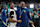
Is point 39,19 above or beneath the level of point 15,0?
beneath

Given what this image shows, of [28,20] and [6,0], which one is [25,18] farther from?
[6,0]

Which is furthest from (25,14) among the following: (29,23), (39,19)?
(39,19)

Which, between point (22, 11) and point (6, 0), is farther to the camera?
point (6, 0)

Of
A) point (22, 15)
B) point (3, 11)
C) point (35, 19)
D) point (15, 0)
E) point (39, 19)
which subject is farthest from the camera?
point (15, 0)

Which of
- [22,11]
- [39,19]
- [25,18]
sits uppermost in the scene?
[22,11]

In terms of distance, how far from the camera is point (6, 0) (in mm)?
10586

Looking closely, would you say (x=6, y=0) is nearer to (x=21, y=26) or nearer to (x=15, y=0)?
(x=15, y=0)

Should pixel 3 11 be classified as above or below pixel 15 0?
below

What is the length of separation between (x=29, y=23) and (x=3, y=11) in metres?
1.39

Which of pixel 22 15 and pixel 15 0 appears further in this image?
pixel 15 0

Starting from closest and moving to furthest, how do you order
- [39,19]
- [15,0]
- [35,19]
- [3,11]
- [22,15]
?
1. [22,15]
2. [3,11]
3. [35,19]
4. [39,19]
5. [15,0]

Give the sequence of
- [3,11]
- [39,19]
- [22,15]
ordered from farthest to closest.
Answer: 1. [39,19]
2. [3,11]
3. [22,15]

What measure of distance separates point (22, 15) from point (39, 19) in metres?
2.73

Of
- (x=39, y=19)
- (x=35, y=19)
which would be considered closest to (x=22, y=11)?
(x=35, y=19)
